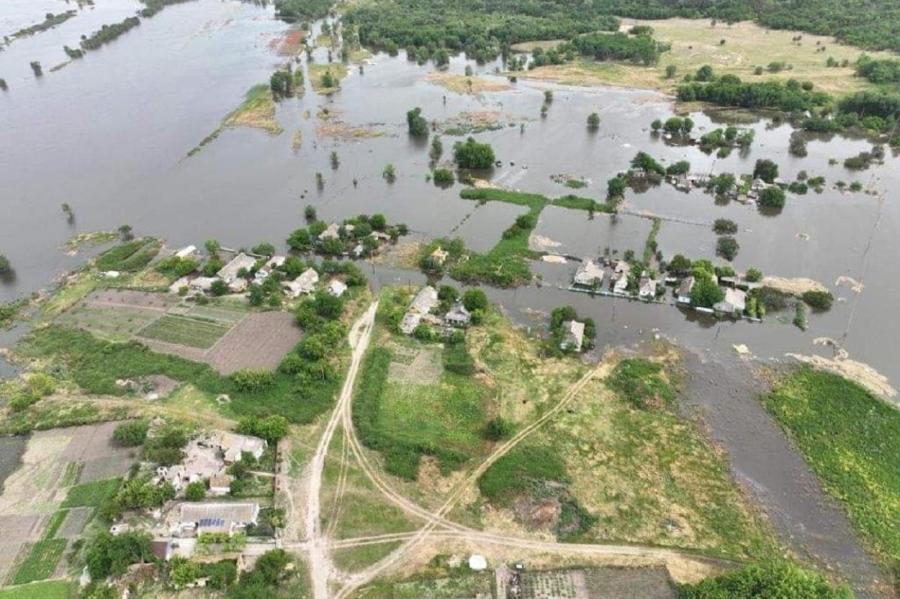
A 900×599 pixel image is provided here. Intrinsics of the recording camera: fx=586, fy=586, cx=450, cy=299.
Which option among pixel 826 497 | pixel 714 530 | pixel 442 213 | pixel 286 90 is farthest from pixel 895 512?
pixel 286 90

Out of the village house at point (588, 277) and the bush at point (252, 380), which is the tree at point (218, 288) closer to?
the bush at point (252, 380)

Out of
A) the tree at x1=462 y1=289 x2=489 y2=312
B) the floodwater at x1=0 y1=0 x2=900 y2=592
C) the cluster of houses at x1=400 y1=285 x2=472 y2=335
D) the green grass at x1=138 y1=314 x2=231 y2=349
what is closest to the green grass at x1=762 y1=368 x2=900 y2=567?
the floodwater at x1=0 y1=0 x2=900 y2=592

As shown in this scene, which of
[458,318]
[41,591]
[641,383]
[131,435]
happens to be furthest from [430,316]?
[41,591]

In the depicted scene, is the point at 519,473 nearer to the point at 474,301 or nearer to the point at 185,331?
the point at 474,301

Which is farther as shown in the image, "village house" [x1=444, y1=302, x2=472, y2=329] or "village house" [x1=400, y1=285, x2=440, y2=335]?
"village house" [x1=444, y1=302, x2=472, y2=329]

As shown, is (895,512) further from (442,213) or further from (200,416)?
(442,213)

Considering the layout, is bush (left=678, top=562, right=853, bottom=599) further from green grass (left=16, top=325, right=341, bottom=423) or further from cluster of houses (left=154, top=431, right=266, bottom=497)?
cluster of houses (left=154, top=431, right=266, bottom=497)
